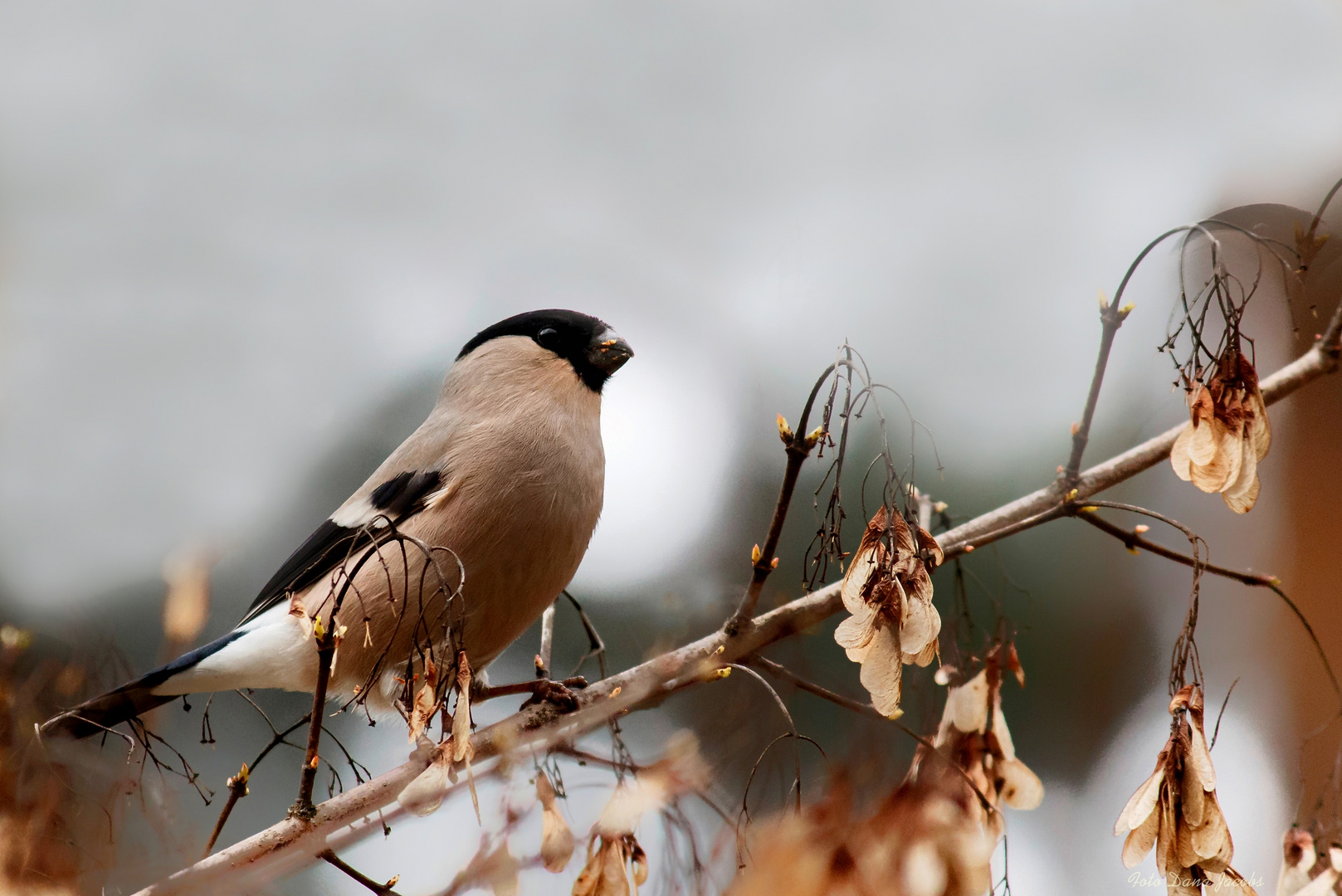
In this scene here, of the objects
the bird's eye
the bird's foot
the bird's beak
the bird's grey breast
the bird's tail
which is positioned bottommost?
the bird's foot

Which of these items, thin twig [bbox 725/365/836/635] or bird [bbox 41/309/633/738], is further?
bird [bbox 41/309/633/738]

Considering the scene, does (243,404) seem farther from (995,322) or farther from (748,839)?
(995,322)

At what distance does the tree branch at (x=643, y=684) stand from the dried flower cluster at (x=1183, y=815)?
8.1 inches

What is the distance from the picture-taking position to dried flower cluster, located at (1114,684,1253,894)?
50 centimetres

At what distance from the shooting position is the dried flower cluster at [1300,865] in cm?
62

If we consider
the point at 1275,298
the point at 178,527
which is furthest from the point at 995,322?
the point at 178,527

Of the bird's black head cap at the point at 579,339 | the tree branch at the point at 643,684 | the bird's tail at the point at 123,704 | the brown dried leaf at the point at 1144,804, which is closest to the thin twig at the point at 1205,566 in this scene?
the tree branch at the point at 643,684

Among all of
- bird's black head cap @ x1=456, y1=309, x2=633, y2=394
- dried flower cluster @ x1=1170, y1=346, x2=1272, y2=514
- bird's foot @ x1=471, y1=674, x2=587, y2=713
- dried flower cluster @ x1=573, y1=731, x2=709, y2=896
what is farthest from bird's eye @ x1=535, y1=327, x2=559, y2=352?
dried flower cluster @ x1=1170, y1=346, x2=1272, y2=514

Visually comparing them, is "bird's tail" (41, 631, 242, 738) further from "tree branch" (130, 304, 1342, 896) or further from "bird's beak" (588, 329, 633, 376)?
"bird's beak" (588, 329, 633, 376)

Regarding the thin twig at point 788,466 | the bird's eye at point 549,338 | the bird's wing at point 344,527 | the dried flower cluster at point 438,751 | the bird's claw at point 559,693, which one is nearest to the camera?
the dried flower cluster at point 438,751

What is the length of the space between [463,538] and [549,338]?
25cm

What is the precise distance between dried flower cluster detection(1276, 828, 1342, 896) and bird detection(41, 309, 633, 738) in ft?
1.93

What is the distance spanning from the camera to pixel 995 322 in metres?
1.19

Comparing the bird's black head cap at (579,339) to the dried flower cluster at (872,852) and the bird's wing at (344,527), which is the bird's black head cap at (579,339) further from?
the dried flower cluster at (872,852)
